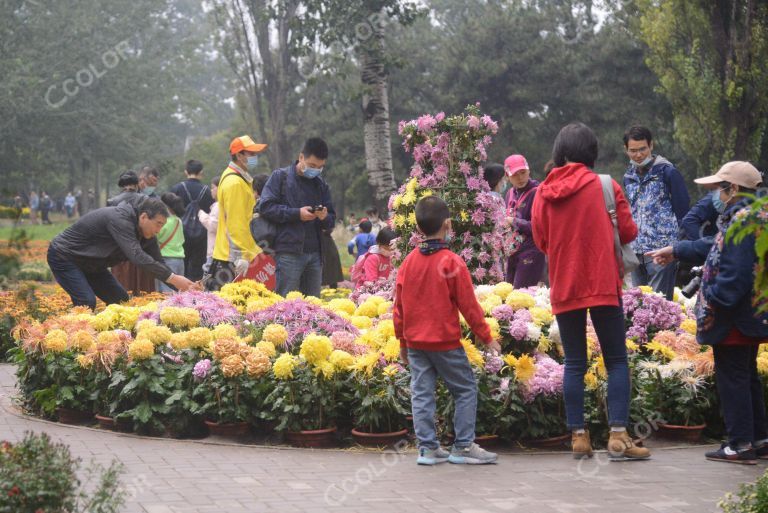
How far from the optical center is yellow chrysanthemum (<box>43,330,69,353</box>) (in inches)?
314

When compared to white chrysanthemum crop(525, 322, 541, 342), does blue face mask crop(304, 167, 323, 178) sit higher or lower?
higher

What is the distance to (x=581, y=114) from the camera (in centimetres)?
4316

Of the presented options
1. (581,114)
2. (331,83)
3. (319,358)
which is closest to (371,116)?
(319,358)

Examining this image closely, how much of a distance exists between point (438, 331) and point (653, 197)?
357cm

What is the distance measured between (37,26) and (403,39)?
17.0 m

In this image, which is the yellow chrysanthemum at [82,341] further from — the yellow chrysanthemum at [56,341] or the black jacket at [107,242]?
the black jacket at [107,242]

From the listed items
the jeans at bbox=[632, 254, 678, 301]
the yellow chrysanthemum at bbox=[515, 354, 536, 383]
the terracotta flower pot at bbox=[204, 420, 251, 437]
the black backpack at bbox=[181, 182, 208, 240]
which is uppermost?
the black backpack at bbox=[181, 182, 208, 240]

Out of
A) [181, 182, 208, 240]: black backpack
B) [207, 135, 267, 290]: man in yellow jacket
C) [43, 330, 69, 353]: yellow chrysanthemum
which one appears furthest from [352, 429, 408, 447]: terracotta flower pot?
[181, 182, 208, 240]: black backpack

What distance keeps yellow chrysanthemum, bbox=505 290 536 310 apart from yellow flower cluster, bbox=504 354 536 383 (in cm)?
98

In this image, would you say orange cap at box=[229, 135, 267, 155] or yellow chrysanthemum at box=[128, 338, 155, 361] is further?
orange cap at box=[229, 135, 267, 155]

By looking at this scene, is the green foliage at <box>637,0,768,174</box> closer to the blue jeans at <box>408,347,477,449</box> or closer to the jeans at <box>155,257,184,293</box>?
the jeans at <box>155,257,184,293</box>

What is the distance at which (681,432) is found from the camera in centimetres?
719

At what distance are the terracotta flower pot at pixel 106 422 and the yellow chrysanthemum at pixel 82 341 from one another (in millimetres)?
562

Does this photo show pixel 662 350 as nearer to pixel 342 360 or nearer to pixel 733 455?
pixel 733 455
